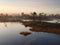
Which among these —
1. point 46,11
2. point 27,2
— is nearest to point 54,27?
point 46,11

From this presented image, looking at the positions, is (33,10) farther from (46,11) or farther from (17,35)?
(17,35)

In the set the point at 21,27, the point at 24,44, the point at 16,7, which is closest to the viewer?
the point at 24,44

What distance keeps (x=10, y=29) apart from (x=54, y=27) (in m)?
1.05

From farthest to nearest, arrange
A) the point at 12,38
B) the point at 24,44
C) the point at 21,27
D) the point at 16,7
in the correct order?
the point at 21,27
the point at 16,7
the point at 12,38
the point at 24,44

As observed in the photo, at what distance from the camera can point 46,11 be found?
9.90ft

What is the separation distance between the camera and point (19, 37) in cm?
285

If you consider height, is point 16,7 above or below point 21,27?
above

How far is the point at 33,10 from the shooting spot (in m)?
2.98

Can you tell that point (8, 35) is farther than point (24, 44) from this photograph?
Yes

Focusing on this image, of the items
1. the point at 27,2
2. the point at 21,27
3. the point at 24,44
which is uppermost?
the point at 27,2

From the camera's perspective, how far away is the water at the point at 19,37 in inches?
104

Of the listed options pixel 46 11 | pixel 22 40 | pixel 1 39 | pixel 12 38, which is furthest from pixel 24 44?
pixel 46 11

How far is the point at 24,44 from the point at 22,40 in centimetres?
14

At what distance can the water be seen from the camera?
264cm
